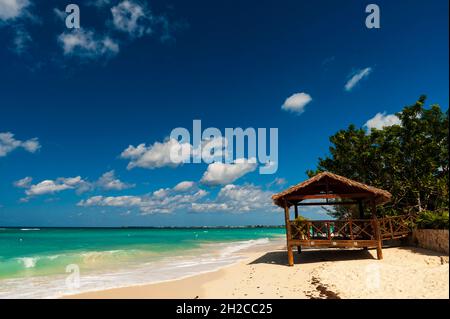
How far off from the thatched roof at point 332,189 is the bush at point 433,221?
168 cm

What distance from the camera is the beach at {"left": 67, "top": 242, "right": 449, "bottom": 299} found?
777 centimetres

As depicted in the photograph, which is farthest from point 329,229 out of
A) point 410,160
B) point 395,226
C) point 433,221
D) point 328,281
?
point 410,160

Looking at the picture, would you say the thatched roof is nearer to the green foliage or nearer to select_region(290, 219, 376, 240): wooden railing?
select_region(290, 219, 376, 240): wooden railing

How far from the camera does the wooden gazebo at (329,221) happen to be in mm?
12336

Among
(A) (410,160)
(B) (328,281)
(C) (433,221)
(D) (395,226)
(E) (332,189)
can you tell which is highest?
(A) (410,160)

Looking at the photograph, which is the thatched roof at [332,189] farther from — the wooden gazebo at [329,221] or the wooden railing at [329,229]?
the wooden railing at [329,229]

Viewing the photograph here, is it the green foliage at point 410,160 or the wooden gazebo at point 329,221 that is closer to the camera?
the wooden gazebo at point 329,221

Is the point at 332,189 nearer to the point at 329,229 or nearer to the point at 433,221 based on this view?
the point at 329,229

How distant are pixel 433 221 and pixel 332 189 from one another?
386cm

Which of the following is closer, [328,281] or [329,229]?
[328,281]

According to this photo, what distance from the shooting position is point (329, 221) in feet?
42.8

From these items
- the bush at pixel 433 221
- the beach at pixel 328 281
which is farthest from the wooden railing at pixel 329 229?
the bush at pixel 433 221
